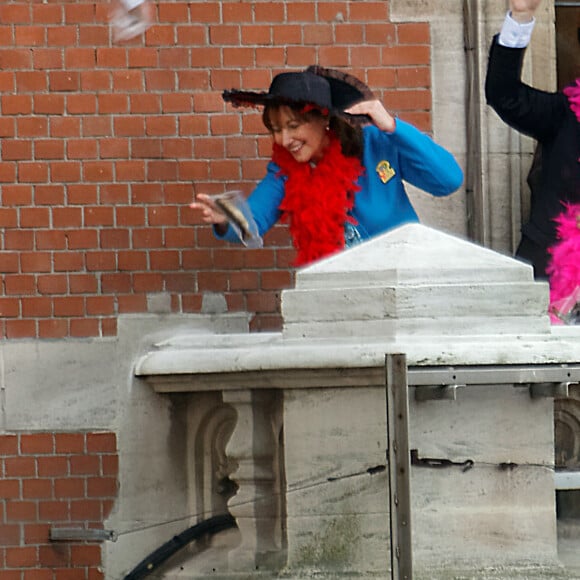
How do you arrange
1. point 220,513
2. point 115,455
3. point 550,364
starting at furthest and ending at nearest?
point 115,455, point 220,513, point 550,364

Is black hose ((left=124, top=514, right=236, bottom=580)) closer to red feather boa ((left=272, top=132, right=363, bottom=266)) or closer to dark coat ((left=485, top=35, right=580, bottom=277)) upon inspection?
red feather boa ((left=272, top=132, right=363, bottom=266))

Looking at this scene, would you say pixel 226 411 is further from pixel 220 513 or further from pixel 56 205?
pixel 56 205

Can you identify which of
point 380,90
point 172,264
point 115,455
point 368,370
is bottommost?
point 115,455

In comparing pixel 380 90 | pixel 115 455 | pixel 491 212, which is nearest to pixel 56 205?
pixel 115 455

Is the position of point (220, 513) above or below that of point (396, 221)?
below

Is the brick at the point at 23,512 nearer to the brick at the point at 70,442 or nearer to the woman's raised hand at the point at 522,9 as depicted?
the brick at the point at 70,442

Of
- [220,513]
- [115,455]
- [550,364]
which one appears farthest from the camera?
[115,455]

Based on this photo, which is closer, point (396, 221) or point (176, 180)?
point (396, 221)

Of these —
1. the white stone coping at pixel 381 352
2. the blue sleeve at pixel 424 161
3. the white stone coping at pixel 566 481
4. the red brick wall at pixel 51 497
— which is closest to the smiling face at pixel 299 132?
the blue sleeve at pixel 424 161

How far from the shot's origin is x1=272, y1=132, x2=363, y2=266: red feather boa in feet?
17.8

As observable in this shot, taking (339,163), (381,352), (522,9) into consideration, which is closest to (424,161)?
(339,163)

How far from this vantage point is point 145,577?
17.4 feet

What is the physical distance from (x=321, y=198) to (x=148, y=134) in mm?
1078

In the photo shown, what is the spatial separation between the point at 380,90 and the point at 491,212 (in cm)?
71
